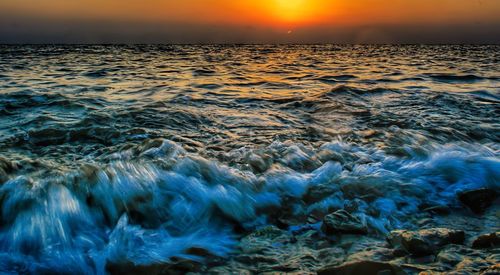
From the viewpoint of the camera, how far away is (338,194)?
140 inches

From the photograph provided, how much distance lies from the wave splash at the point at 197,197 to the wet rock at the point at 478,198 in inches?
4.0

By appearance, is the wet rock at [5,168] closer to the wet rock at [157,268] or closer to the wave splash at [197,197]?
the wave splash at [197,197]

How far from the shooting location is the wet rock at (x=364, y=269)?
86.2 inches

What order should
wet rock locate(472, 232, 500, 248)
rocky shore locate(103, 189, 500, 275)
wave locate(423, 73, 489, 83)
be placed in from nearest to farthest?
rocky shore locate(103, 189, 500, 275), wet rock locate(472, 232, 500, 248), wave locate(423, 73, 489, 83)

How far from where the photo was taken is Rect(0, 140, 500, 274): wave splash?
2729 millimetres

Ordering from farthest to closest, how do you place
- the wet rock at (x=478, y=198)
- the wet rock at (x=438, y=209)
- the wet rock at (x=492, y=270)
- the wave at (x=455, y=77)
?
the wave at (x=455, y=77) < the wet rock at (x=478, y=198) < the wet rock at (x=438, y=209) < the wet rock at (x=492, y=270)

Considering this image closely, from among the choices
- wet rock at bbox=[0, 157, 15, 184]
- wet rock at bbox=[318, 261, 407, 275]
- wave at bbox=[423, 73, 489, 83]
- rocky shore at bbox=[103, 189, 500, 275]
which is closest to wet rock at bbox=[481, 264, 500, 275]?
rocky shore at bbox=[103, 189, 500, 275]

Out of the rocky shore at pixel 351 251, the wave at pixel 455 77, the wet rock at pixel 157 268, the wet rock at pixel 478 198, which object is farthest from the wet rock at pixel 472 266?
the wave at pixel 455 77

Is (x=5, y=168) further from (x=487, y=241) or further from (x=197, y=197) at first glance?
(x=487, y=241)

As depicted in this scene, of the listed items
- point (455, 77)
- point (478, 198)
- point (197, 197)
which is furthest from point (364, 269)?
point (455, 77)

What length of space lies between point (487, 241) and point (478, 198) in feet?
3.44

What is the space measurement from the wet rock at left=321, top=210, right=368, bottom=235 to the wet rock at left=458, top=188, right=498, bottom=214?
1140mm

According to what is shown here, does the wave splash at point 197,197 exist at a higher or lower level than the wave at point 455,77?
lower

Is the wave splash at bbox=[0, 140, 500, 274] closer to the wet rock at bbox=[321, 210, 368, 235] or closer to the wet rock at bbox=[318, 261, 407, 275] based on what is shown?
the wet rock at bbox=[321, 210, 368, 235]
